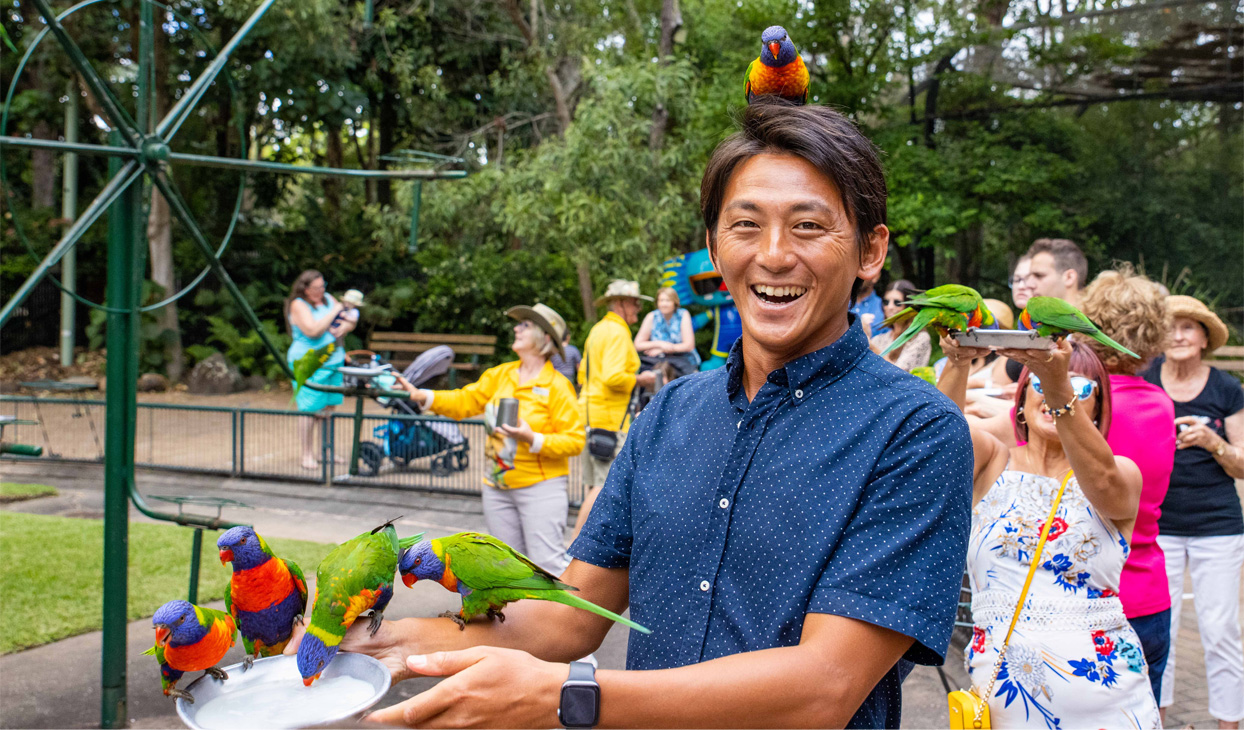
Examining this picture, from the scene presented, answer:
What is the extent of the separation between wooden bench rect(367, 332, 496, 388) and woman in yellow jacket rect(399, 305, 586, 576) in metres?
9.23

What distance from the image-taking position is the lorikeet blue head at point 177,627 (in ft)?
4.73

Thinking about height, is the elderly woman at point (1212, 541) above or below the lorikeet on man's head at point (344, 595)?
below

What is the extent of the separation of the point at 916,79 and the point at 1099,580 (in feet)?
40.6

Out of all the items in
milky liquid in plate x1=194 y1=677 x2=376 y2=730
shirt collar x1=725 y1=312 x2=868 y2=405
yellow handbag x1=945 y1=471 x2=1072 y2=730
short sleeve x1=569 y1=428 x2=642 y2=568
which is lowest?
yellow handbag x1=945 y1=471 x2=1072 y2=730

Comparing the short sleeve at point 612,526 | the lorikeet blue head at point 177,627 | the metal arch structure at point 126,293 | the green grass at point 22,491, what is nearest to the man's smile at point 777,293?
the short sleeve at point 612,526

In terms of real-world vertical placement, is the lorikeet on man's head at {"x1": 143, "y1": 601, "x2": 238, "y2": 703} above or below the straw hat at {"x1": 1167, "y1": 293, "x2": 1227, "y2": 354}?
below

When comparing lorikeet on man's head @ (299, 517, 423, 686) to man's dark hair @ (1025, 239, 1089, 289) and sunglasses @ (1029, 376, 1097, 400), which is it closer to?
sunglasses @ (1029, 376, 1097, 400)

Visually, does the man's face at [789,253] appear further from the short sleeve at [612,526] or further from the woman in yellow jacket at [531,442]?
the woman in yellow jacket at [531,442]

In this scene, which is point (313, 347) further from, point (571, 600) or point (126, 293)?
point (571, 600)

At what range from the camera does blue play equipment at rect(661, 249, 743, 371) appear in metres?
11.2

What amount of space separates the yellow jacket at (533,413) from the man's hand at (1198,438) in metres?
2.90

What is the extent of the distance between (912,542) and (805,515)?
5.9 inches

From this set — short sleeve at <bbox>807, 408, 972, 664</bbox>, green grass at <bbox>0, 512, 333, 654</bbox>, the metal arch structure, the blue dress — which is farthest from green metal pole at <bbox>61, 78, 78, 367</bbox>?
short sleeve at <bbox>807, 408, 972, 664</bbox>

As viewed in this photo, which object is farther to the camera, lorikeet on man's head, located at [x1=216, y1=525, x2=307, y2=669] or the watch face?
lorikeet on man's head, located at [x1=216, y1=525, x2=307, y2=669]
